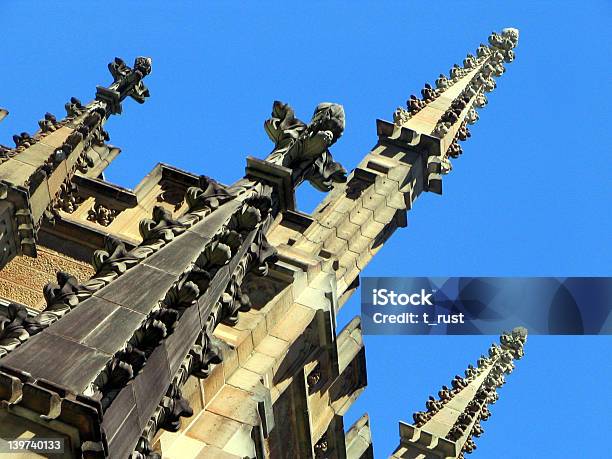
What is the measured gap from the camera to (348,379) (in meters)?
21.2

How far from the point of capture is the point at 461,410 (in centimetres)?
2625

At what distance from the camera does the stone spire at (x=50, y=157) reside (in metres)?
16.3

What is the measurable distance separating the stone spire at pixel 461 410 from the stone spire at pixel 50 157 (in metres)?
7.81

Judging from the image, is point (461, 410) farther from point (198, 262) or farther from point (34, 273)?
point (198, 262)

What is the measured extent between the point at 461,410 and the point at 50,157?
11292 mm

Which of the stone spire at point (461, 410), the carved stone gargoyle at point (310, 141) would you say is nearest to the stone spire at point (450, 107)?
the stone spire at point (461, 410)

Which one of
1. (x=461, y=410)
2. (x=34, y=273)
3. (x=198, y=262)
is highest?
(x=461, y=410)

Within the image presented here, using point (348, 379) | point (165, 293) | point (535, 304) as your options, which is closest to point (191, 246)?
point (165, 293)

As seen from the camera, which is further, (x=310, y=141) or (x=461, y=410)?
(x=461, y=410)

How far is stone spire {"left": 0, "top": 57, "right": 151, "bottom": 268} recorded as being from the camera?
16344 millimetres

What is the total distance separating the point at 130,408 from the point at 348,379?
11026 mm

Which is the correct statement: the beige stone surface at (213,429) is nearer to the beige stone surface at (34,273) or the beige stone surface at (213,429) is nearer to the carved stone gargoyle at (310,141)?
the carved stone gargoyle at (310,141)

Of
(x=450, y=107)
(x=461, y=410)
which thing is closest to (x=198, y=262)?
(x=461, y=410)

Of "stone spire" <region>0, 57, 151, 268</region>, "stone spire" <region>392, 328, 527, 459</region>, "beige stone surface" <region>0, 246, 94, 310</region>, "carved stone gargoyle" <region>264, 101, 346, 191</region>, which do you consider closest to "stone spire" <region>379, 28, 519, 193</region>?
"stone spire" <region>392, 328, 527, 459</region>
